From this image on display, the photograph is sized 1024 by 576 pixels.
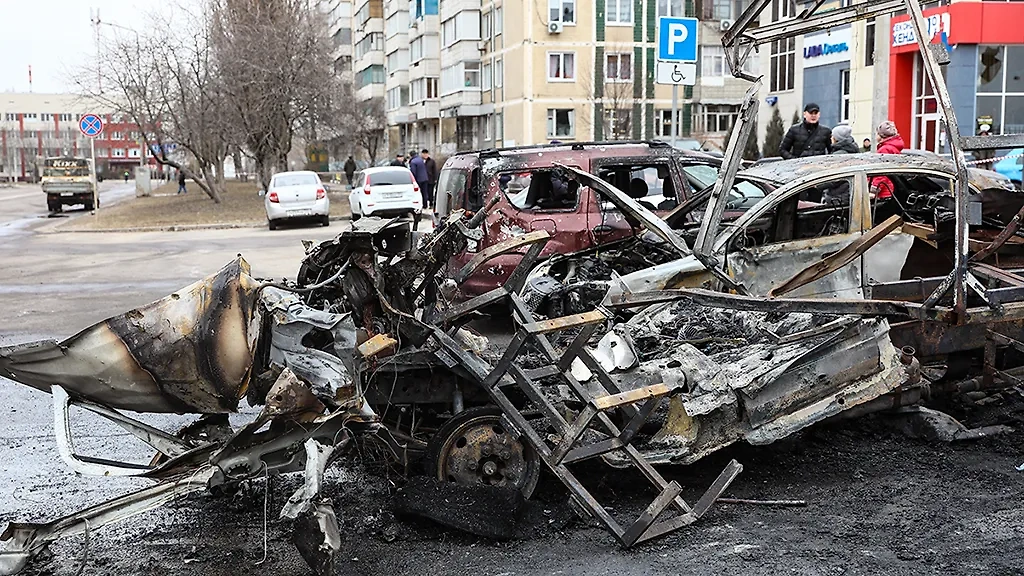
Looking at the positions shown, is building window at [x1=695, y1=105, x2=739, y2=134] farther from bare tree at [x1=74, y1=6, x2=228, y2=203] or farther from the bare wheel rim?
the bare wheel rim

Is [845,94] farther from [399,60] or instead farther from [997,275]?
[399,60]

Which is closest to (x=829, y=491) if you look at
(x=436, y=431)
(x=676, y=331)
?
(x=676, y=331)

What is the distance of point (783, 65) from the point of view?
115 feet

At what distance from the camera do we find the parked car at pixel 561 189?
913cm

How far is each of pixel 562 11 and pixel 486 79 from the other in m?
7.56

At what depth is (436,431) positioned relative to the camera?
5.26 m

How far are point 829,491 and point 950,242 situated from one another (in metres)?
2.84

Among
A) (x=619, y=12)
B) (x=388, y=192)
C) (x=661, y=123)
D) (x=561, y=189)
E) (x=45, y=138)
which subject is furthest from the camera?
(x=45, y=138)

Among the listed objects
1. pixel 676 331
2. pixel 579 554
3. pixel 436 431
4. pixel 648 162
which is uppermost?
pixel 648 162

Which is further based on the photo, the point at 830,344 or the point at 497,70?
the point at 497,70

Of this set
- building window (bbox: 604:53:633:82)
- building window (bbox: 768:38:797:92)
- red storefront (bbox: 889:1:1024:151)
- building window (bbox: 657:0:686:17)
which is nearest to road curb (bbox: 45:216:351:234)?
red storefront (bbox: 889:1:1024:151)

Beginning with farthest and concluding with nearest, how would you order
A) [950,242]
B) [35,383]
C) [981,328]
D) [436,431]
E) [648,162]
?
[648,162] < [950,242] < [981,328] < [436,431] < [35,383]

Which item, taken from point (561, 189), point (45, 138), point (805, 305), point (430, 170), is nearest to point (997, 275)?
point (805, 305)

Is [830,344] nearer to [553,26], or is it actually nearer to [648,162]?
[648,162]
